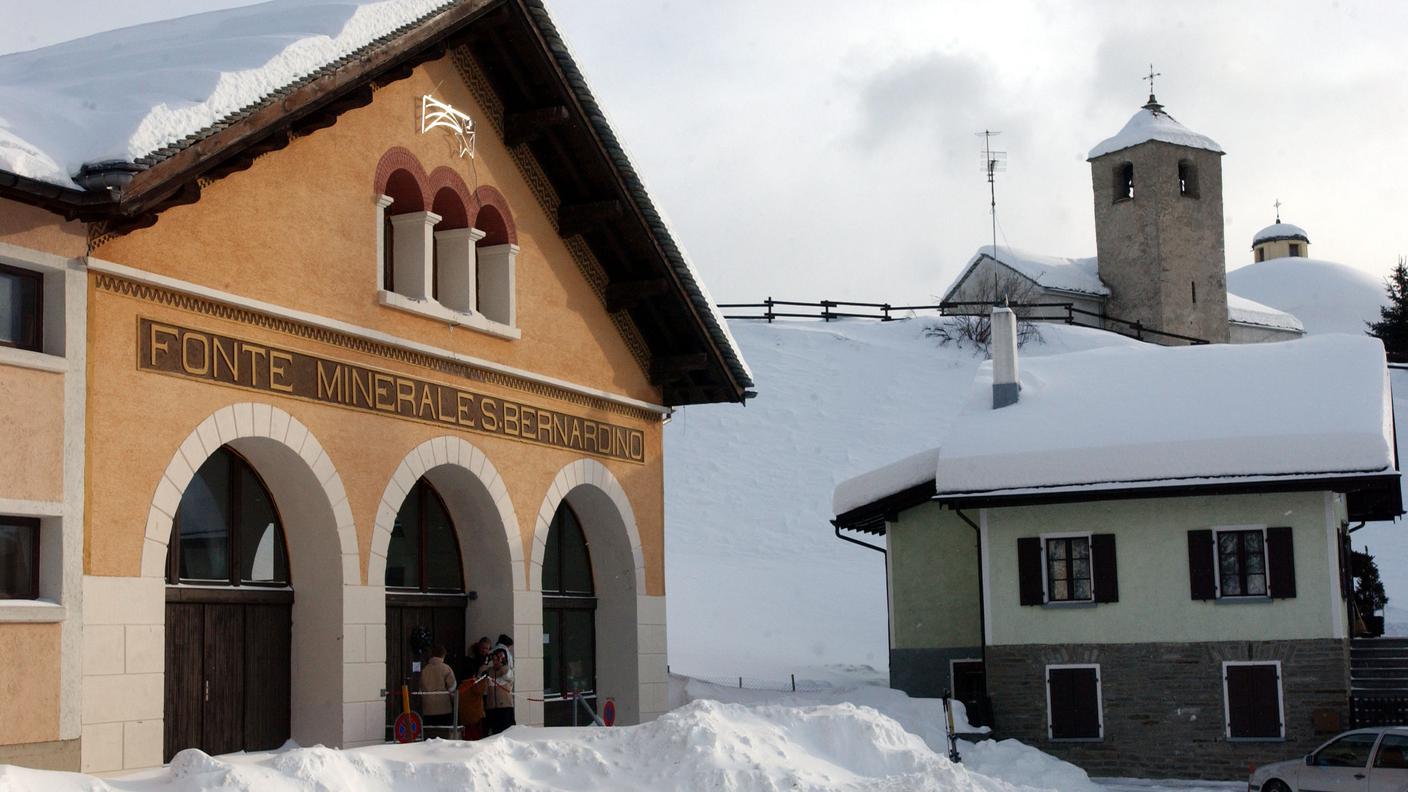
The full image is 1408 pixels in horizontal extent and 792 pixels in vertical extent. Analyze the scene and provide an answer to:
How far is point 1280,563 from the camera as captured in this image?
25109 millimetres

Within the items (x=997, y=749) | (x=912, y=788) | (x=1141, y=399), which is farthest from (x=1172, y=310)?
(x=912, y=788)

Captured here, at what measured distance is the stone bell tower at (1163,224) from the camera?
72.5 m

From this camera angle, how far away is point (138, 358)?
45.9ft

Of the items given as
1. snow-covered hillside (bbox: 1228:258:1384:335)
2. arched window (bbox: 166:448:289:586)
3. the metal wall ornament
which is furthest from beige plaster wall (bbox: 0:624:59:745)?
snow-covered hillside (bbox: 1228:258:1384:335)

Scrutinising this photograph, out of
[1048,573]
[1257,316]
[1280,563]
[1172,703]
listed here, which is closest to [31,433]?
[1048,573]

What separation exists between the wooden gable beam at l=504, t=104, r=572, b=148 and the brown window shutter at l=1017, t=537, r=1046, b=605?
1142cm

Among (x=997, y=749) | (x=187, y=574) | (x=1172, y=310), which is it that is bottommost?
(x=997, y=749)

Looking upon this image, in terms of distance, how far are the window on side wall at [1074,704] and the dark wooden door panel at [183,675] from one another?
15.0 m

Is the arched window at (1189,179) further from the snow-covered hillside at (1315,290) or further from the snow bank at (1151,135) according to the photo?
the snow-covered hillside at (1315,290)

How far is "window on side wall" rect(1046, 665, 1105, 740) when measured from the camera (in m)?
25.7

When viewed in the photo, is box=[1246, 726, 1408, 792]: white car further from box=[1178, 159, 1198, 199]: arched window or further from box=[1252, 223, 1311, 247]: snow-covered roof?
box=[1252, 223, 1311, 247]: snow-covered roof

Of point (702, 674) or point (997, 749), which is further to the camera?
point (702, 674)

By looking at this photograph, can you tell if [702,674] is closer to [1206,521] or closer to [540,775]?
[1206,521]

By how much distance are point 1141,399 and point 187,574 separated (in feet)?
58.2
